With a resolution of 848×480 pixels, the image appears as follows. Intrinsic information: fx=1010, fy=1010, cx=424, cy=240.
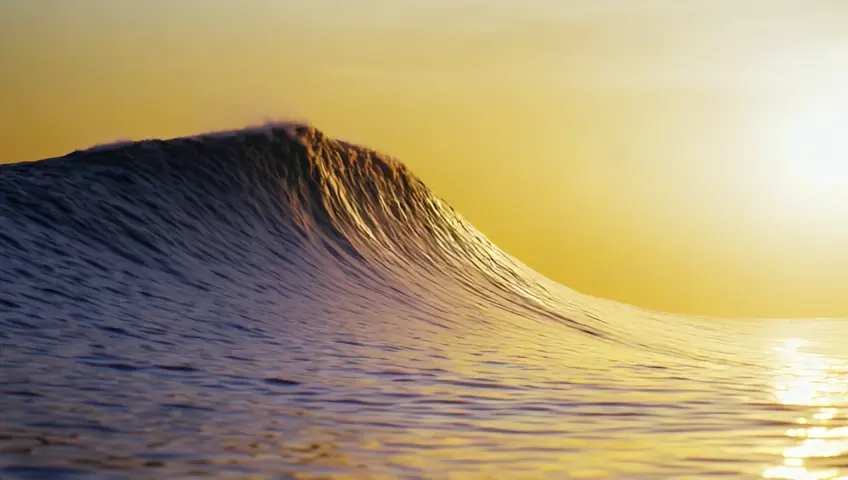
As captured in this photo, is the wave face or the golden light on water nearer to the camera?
the golden light on water

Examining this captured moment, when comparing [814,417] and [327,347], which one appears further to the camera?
[327,347]

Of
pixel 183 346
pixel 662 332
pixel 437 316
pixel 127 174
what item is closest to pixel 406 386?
pixel 183 346

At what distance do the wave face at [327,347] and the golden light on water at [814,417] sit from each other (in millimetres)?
20

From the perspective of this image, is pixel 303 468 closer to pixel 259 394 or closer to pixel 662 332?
pixel 259 394

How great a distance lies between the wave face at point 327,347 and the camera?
3.29 metres

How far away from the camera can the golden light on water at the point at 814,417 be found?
3.07 m

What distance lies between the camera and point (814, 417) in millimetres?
4184

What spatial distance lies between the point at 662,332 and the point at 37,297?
7.46 m

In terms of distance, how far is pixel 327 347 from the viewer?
6.50 metres

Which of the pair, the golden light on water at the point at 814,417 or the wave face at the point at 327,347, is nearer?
the golden light on water at the point at 814,417

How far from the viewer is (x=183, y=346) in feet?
19.6

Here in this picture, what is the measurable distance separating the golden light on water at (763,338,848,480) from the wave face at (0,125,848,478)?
0.8 inches

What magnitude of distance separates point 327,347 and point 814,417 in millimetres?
3221

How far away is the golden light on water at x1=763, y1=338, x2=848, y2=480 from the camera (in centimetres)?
307
